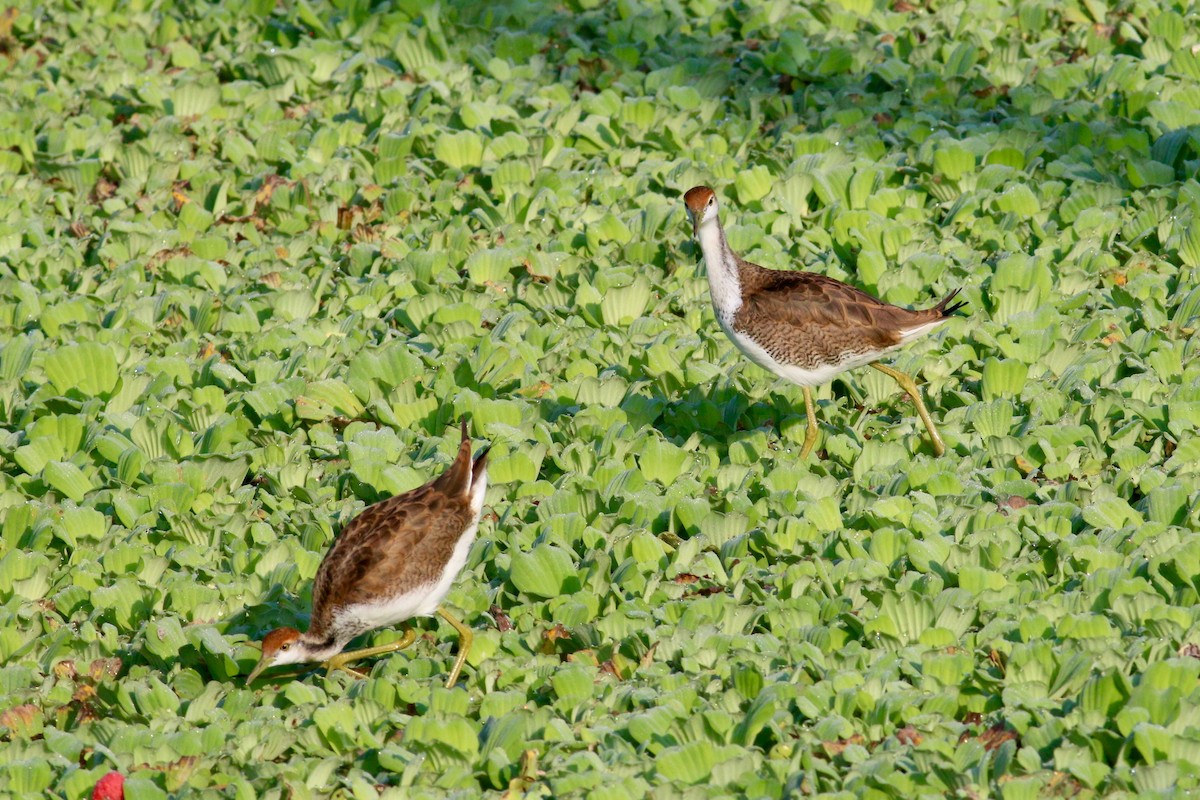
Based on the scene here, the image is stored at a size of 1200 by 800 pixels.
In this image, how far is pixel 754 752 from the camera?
528 cm

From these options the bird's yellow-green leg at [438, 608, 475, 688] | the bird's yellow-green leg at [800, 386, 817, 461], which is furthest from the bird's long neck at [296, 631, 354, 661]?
the bird's yellow-green leg at [800, 386, 817, 461]

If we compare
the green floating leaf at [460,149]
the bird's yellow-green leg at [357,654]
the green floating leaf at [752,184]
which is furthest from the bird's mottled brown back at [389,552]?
the green floating leaf at [460,149]

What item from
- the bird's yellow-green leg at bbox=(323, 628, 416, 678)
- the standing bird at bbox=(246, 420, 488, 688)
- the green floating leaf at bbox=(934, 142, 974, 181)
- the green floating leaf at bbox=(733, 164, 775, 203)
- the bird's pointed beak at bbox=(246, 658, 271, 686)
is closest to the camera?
the bird's pointed beak at bbox=(246, 658, 271, 686)

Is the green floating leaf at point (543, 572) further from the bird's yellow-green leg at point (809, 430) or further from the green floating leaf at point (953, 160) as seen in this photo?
the green floating leaf at point (953, 160)

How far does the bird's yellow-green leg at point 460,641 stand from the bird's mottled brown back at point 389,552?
198mm

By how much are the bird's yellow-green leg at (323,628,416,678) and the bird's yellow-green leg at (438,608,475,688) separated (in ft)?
0.74

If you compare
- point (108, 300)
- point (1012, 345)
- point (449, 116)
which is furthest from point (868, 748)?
point (449, 116)

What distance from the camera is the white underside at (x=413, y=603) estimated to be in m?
5.95

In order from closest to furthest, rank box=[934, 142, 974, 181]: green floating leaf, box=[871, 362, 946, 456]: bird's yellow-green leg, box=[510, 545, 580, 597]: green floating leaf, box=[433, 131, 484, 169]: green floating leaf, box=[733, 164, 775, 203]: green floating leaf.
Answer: box=[510, 545, 580, 597]: green floating leaf
box=[871, 362, 946, 456]: bird's yellow-green leg
box=[934, 142, 974, 181]: green floating leaf
box=[733, 164, 775, 203]: green floating leaf
box=[433, 131, 484, 169]: green floating leaf

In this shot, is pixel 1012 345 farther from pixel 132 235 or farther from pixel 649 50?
pixel 132 235

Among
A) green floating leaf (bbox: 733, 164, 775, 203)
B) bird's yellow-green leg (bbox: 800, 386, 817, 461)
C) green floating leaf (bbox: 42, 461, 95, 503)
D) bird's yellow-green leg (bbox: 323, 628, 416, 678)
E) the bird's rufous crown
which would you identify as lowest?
bird's yellow-green leg (bbox: 323, 628, 416, 678)

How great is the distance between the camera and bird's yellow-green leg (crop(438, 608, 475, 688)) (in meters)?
5.90

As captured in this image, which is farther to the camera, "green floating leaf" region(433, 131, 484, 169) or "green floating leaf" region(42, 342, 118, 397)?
"green floating leaf" region(433, 131, 484, 169)

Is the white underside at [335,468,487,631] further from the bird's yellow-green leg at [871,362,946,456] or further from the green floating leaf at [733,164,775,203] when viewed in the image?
the green floating leaf at [733,164,775,203]
